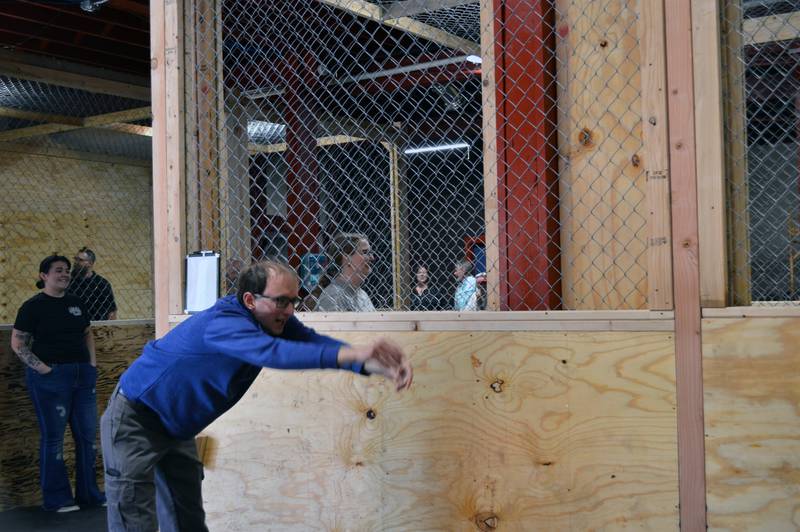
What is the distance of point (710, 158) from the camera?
10.0ft

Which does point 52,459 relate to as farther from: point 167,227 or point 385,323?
point 385,323

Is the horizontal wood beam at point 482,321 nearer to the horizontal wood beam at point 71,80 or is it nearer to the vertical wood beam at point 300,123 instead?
the vertical wood beam at point 300,123

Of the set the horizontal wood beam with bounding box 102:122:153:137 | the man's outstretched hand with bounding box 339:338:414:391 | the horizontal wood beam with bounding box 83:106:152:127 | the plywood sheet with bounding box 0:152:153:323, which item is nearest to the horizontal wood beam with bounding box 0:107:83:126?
the horizontal wood beam with bounding box 83:106:152:127

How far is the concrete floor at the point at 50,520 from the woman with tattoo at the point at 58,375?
Answer: 0.34ft

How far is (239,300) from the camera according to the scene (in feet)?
10.6

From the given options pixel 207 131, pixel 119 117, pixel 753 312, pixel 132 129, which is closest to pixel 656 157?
pixel 753 312

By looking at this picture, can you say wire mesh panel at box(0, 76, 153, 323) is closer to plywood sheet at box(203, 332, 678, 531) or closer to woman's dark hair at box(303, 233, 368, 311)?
woman's dark hair at box(303, 233, 368, 311)

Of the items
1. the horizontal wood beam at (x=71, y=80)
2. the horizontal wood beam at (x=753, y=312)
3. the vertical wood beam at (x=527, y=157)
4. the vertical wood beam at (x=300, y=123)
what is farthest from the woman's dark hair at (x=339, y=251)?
the horizontal wood beam at (x=71, y=80)

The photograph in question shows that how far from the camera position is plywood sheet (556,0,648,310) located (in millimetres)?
3320

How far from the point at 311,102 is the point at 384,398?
5472 mm

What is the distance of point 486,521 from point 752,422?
44.4 inches

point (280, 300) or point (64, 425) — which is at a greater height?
point (280, 300)

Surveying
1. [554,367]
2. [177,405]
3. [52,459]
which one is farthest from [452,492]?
[52,459]

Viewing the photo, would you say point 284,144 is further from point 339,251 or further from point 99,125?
point 339,251
